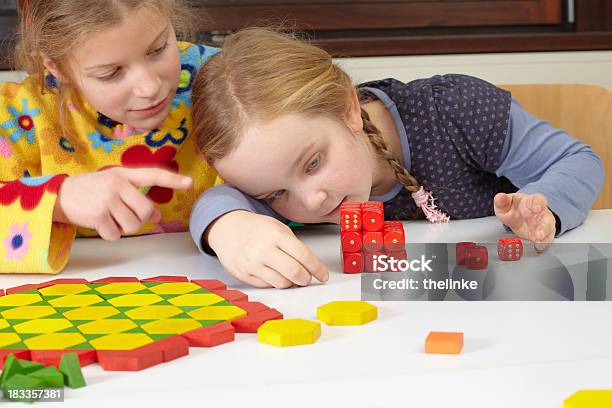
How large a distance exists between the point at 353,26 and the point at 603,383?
178 cm

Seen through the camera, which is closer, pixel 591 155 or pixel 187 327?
pixel 187 327

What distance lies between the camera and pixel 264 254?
0.85 m

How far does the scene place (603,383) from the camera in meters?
0.52

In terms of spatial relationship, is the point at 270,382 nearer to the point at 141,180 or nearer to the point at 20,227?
the point at 141,180

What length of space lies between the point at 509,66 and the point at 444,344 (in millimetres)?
1669

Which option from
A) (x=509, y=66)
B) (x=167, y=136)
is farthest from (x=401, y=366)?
(x=509, y=66)

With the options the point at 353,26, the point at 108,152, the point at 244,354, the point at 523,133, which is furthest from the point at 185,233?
the point at 353,26

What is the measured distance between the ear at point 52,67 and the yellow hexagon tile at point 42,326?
1.91 feet

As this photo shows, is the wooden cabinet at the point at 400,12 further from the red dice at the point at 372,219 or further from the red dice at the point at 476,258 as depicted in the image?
the red dice at the point at 476,258

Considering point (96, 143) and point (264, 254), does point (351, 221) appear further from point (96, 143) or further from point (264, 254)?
point (96, 143)

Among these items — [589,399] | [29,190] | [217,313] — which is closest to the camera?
[589,399]

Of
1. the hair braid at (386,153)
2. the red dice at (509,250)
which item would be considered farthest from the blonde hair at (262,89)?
the red dice at (509,250)

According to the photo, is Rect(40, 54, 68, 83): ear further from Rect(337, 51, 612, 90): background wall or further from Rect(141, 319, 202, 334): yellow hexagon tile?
Rect(337, 51, 612, 90): background wall

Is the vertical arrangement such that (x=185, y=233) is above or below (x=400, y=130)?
below
